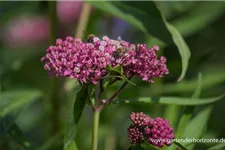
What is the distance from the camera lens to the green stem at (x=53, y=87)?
1491 mm

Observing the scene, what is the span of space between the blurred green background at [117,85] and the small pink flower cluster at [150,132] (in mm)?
322

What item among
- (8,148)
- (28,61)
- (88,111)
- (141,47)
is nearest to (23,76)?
(28,61)

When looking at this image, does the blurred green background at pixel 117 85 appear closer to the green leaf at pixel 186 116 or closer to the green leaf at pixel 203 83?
the green leaf at pixel 203 83

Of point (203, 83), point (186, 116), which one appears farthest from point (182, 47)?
point (203, 83)

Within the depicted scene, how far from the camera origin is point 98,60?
101 centimetres

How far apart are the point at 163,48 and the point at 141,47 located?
781 millimetres

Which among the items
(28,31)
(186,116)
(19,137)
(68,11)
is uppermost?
(186,116)

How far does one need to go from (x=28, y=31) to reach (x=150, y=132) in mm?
1695

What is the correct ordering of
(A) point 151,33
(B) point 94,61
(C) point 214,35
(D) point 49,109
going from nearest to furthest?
(B) point 94,61, (A) point 151,33, (D) point 49,109, (C) point 214,35

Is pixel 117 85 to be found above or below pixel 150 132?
below

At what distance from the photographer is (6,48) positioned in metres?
2.32

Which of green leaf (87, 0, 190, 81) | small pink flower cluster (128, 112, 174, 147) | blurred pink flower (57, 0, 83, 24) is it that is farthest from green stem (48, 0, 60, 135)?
blurred pink flower (57, 0, 83, 24)

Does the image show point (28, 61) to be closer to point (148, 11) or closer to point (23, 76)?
point (23, 76)

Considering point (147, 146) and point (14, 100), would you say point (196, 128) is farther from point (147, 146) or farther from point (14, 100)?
point (14, 100)
